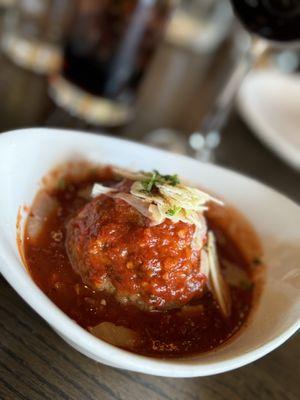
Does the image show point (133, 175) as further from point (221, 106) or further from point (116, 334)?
point (221, 106)

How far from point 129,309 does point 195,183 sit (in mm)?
544

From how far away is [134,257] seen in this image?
50.5 inches

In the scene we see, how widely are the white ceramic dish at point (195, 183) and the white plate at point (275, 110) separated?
3.12 feet

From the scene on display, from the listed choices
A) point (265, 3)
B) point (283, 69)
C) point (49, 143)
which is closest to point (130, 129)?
point (265, 3)

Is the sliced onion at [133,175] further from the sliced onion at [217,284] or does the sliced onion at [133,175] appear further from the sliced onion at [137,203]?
the sliced onion at [217,284]

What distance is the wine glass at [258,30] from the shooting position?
6.45 feet

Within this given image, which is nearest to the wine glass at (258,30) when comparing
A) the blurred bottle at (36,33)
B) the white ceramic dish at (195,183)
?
the white ceramic dish at (195,183)

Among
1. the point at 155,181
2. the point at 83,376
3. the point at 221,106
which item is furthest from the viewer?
the point at 221,106

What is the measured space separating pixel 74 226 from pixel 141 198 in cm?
21

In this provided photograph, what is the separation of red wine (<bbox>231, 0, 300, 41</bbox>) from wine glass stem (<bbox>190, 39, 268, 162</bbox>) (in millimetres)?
125

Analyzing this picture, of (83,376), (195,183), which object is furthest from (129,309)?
(195,183)

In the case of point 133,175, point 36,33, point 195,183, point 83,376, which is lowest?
point 36,33

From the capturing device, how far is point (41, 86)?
2633 millimetres

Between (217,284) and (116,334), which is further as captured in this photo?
(217,284)
